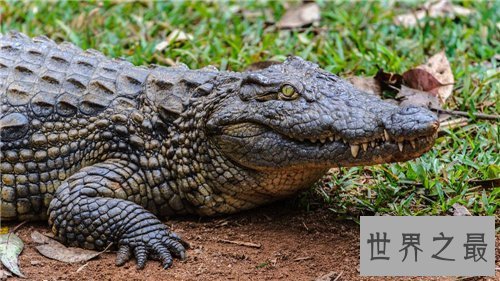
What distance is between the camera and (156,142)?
5316mm

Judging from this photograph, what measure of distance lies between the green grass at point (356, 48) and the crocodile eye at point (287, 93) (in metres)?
0.84

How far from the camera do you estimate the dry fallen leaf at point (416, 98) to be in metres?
6.51

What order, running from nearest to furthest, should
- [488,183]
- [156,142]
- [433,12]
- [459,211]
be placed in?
1. [459,211]
2. [156,142]
3. [488,183]
4. [433,12]

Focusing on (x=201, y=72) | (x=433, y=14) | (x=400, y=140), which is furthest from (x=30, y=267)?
(x=433, y=14)

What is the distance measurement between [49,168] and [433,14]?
4540 millimetres

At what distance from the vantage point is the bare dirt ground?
467 centimetres

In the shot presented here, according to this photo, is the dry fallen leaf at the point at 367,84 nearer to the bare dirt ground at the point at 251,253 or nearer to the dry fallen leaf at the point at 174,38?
the bare dirt ground at the point at 251,253

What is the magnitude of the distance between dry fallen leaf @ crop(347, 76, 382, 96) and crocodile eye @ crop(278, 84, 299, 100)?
1.83 metres

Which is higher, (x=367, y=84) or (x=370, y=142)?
(x=367, y=84)

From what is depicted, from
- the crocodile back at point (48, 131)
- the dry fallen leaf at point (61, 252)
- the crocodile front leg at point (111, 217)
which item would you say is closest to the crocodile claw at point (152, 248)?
the crocodile front leg at point (111, 217)

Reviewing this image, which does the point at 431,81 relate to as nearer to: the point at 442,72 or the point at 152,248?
the point at 442,72

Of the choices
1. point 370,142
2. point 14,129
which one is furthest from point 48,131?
point 370,142

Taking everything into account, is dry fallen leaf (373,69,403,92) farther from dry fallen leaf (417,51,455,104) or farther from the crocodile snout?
the crocodile snout

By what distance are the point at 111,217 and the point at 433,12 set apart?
4.61 m
